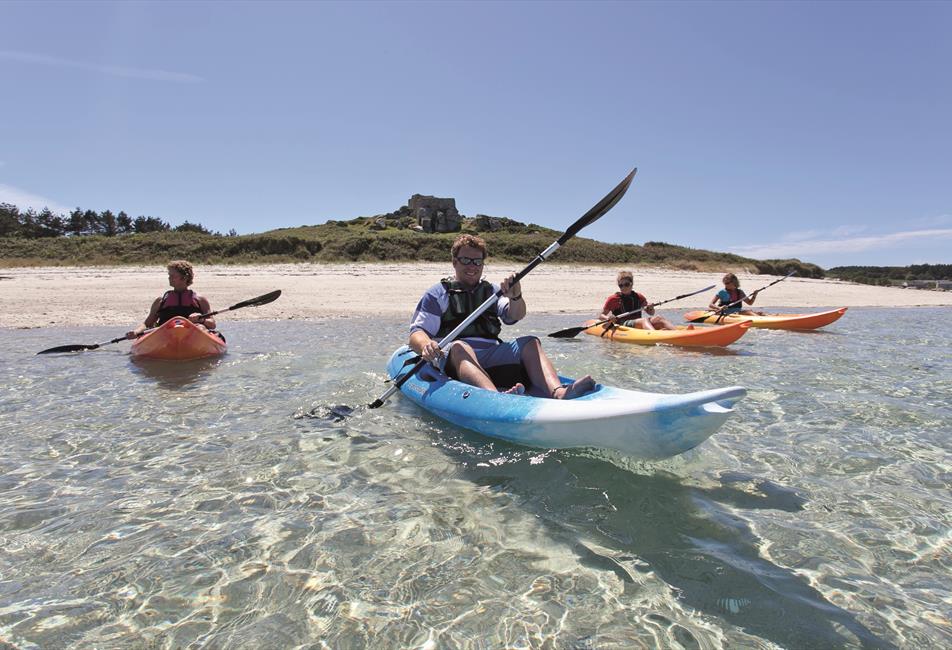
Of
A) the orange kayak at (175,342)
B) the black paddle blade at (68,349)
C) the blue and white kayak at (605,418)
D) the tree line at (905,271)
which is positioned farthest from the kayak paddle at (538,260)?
the tree line at (905,271)

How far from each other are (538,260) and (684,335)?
490 cm

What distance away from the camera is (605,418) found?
117 inches

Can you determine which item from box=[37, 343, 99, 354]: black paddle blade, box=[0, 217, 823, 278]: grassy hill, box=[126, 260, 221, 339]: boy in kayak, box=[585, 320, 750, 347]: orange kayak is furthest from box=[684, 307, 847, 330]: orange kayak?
box=[0, 217, 823, 278]: grassy hill

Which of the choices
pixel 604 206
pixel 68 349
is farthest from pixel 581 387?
pixel 68 349

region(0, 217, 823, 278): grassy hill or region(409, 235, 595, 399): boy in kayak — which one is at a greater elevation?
region(0, 217, 823, 278): grassy hill

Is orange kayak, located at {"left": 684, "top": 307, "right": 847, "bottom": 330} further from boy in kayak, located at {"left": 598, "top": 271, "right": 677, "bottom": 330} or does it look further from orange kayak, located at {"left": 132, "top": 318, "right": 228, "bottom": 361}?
orange kayak, located at {"left": 132, "top": 318, "right": 228, "bottom": 361}

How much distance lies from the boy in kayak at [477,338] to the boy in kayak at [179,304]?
177 inches

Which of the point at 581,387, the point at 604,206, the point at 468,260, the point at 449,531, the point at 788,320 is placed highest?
the point at 604,206

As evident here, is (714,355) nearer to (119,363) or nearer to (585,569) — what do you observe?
(585,569)

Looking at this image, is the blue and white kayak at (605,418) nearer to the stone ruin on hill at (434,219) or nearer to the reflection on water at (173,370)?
the reflection on water at (173,370)

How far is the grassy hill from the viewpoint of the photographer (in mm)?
27672

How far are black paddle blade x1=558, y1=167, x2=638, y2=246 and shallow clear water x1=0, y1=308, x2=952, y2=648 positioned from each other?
2.26 m

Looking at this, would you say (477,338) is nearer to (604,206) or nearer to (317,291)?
(604,206)

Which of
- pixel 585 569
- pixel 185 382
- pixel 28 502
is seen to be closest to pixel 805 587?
pixel 585 569
